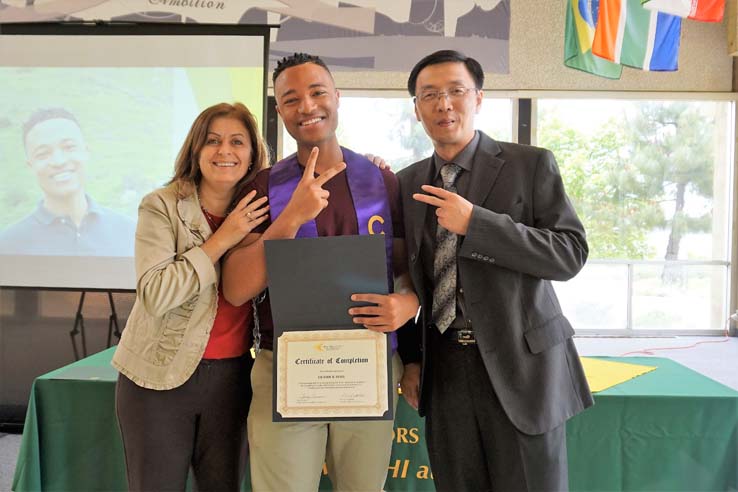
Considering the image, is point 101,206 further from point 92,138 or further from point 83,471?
point 83,471

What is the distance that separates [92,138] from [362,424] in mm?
3447

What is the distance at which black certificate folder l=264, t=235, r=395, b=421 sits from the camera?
144cm

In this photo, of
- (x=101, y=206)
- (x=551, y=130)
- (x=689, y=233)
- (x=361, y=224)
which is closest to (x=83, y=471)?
(x=361, y=224)

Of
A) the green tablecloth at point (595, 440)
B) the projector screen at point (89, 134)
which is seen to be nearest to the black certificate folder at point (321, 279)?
the green tablecloth at point (595, 440)

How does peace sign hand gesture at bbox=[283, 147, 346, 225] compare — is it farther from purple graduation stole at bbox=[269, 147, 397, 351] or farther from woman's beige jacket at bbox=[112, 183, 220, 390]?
woman's beige jacket at bbox=[112, 183, 220, 390]

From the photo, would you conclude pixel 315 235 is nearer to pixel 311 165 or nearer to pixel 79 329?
pixel 311 165

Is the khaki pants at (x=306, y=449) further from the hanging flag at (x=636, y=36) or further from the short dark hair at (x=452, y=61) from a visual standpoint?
the hanging flag at (x=636, y=36)

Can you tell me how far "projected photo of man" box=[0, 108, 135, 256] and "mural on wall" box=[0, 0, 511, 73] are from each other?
204cm

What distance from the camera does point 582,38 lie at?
18.7ft

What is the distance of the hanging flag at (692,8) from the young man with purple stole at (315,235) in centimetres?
421

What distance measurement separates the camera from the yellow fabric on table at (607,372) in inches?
83.8

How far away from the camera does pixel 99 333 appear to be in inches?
198

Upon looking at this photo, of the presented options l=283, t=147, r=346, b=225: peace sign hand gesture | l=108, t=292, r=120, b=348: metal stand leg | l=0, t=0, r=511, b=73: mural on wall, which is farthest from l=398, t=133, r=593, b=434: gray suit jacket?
l=0, t=0, r=511, b=73: mural on wall

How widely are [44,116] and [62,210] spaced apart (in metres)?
0.68
